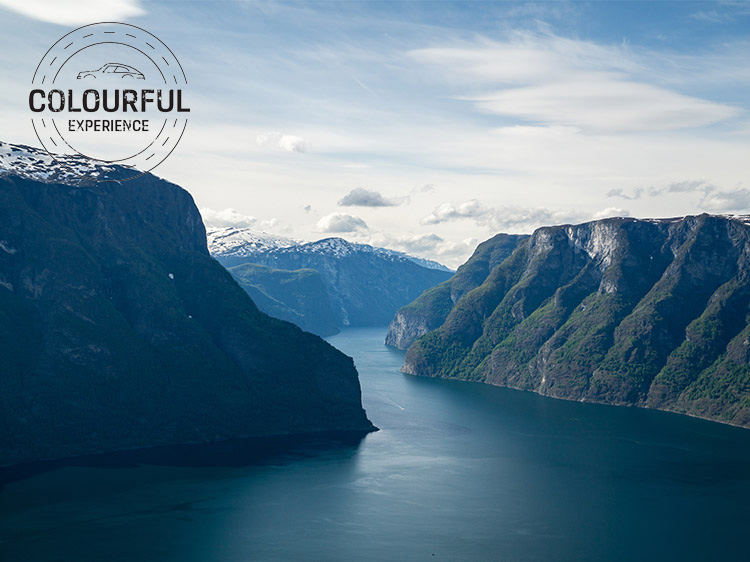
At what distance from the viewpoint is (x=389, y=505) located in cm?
14500

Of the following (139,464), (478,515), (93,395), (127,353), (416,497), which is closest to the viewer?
(478,515)

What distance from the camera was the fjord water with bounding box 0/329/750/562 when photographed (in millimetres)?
122250

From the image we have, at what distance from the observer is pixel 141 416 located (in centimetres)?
18188

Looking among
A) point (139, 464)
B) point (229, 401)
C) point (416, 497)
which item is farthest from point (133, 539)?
point (229, 401)

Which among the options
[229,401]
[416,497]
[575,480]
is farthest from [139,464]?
[575,480]

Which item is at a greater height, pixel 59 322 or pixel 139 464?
pixel 59 322

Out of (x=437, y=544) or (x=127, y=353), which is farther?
(x=127, y=353)

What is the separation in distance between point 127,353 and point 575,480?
110m

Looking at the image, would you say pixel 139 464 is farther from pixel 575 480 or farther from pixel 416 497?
pixel 575 480

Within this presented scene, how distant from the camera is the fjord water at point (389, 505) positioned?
12225cm

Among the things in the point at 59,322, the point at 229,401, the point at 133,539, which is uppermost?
the point at 59,322

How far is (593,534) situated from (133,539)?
75744 millimetres

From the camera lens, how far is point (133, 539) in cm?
12331

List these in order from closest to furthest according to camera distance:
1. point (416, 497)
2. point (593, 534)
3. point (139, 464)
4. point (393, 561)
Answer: point (393, 561) → point (593, 534) → point (416, 497) → point (139, 464)
